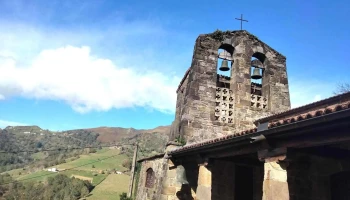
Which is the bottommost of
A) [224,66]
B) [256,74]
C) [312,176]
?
[312,176]

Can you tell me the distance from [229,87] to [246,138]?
650 centimetres

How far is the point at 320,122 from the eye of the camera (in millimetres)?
4016

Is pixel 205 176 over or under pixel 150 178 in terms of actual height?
over

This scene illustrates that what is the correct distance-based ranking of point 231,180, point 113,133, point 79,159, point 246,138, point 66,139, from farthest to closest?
point 113,133, point 66,139, point 79,159, point 231,180, point 246,138

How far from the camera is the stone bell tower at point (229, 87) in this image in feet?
35.9

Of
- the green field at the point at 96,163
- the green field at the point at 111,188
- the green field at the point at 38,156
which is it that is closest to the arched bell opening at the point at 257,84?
the green field at the point at 111,188

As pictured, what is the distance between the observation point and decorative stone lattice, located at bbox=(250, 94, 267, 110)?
11.8m

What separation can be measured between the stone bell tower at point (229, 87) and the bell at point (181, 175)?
49.0 inches

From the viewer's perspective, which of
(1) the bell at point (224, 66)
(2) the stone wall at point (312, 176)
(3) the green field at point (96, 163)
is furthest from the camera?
(3) the green field at point (96, 163)

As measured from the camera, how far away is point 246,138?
564cm

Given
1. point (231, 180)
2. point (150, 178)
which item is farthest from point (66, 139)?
point (231, 180)

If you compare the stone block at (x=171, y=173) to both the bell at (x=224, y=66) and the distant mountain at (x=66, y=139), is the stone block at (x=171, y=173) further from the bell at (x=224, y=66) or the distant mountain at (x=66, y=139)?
the distant mountain at (x=66, y=139)

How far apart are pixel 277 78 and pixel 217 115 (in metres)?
3.14

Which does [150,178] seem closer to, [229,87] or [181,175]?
[181,175]
